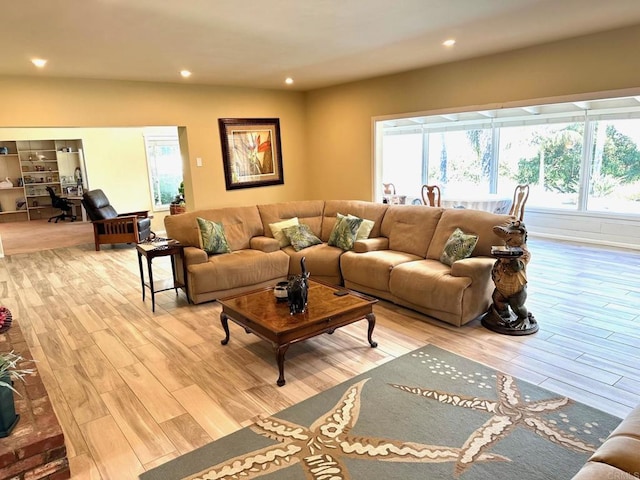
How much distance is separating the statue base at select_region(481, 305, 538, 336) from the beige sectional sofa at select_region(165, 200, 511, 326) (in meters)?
0.13

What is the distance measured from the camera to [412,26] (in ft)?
12.0

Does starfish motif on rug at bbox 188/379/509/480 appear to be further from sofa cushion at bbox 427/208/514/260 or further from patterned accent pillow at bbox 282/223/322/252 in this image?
patterned accent pillow at bbox 282/223/322/252

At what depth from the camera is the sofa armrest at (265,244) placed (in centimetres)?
498

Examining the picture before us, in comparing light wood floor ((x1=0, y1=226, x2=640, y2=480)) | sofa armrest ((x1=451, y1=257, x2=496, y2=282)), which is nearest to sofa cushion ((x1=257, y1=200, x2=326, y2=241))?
light wood floor ((x1=0, y1=226, x2=640, y2=480))

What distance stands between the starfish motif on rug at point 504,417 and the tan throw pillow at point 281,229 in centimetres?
277

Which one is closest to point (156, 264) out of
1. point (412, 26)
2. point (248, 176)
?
point (248, 176)

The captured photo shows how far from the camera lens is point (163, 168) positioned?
10.3m

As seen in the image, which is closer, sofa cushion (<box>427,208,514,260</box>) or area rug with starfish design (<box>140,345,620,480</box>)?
area rug with starfish design (<box>140,345,620,480</box>)

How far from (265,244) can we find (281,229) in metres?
0.39

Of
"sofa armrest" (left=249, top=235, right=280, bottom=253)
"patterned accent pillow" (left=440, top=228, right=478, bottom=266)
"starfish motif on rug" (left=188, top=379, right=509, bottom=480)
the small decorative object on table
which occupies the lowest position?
"starfish motif on rug" (left=188, top=379, right=509, bottom=480)

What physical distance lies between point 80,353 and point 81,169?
379 inches

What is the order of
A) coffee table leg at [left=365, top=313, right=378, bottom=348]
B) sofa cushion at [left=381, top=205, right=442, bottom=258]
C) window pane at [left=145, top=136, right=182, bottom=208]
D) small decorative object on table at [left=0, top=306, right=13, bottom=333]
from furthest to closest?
1. window pane at [left=145, top=136, right=182, bottom=208]
2. sofa cushion at [left=381, top=205, right=442, bottom=258]
3. coffee table leg at [left=365, top=313, right=378, bottom=348]
4. small decorative object on table at [left=0, top=306, right=13, bottom=333]

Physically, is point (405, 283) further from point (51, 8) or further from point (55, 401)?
point (51, 8)

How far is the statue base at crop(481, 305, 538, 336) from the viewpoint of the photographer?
3535mm
